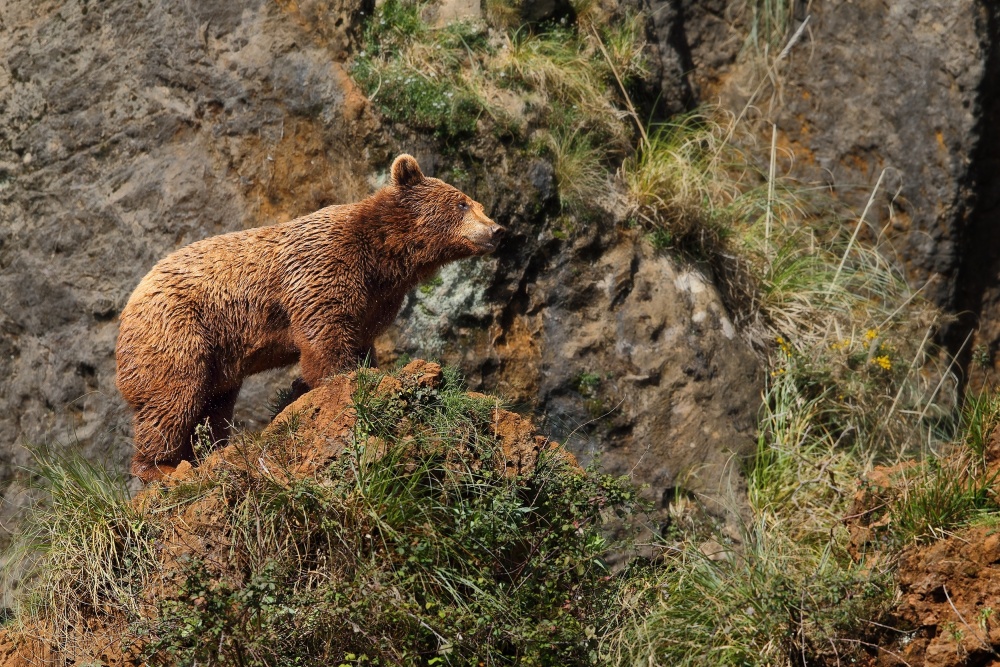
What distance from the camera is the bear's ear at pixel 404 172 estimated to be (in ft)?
25.7

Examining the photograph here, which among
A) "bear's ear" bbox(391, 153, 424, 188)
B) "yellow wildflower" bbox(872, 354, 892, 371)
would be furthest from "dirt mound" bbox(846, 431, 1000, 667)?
"bear's ear" bbox(391, 153, 424, 188)

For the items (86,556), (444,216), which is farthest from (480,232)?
(86,556)

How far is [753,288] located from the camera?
10594mm

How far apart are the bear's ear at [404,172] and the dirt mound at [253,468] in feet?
4.43

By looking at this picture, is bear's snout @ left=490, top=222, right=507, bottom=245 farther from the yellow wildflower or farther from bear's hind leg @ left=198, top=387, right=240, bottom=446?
the yellow wildflower

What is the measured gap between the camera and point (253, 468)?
6.71m

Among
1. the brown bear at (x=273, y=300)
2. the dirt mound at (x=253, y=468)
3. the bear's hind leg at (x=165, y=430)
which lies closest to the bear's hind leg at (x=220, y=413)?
the brown bear at (x=273, y=300)

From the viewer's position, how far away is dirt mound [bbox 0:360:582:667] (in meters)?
6.67

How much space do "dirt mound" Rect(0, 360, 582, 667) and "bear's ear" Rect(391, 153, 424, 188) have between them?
1.35 metres

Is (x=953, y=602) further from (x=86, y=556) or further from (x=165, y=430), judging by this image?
(x=86, y=556)

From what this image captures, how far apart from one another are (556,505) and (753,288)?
4.21 metres

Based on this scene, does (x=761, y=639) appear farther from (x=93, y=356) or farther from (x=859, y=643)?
(x=93, y=356)

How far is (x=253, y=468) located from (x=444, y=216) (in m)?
2.10

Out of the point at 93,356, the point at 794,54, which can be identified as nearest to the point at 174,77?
the point at 93,356
